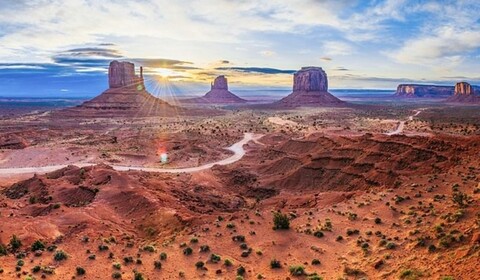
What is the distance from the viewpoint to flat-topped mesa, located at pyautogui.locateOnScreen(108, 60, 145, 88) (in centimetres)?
16888

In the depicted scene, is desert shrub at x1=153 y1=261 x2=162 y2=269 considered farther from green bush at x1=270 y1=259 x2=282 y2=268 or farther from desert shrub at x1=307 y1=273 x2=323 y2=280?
desert shrub at x1=307 y1=273 x2=323 y2=280

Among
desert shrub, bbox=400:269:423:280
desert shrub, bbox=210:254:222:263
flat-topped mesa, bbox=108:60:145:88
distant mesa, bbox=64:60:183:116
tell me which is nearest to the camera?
desert shrub, bbox=400:269:423:280

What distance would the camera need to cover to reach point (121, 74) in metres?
170

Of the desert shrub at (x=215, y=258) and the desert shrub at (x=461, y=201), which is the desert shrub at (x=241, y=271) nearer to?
the desert shrub at (x=215, y=258)

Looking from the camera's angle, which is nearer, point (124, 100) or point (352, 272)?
point (352, 272)

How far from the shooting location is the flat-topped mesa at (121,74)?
169 m

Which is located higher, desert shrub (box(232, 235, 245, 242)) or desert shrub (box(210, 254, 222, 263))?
desert shrub (box(232, 235, 245, 242))

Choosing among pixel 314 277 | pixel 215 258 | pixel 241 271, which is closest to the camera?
pixel 314 277

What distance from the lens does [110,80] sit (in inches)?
6747

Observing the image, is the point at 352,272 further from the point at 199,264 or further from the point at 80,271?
the point at 80,271

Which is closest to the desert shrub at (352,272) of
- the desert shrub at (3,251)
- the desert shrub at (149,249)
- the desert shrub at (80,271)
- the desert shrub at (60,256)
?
the desert shrub at (149,249)

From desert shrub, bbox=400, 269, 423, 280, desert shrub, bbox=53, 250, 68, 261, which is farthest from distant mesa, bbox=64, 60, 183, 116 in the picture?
desert shrub, bbox=400, 269, 423, 280

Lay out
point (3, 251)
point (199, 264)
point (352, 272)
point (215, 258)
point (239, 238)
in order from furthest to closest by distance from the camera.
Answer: point (239, 238), point (3, 251), point (215, 258), point (199, 264), point (352, 272)

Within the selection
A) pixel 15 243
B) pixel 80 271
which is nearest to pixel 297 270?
pixel 80 271
